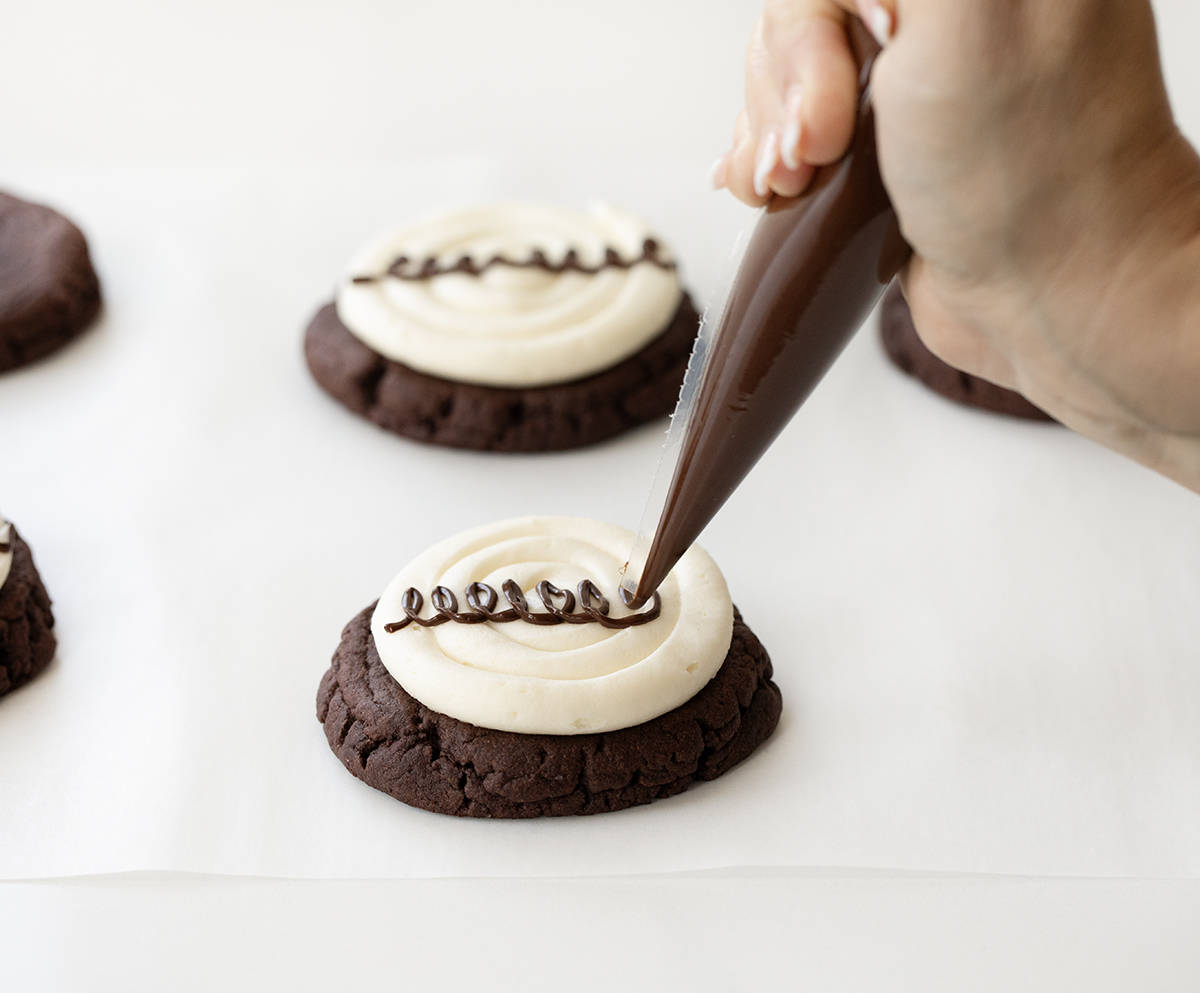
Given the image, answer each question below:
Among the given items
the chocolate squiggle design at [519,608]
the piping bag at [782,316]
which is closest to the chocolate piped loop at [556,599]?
the chocolate squiggle design at [519,608]

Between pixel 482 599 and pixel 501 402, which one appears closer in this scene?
pixel 482 599

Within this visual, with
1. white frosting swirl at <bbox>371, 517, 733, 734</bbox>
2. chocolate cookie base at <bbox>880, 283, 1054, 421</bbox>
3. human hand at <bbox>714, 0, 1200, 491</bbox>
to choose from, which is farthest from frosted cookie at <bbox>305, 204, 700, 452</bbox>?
human hand at <bbox>714, 0, 1200, 491</bbox>

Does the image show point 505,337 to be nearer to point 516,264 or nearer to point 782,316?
point 516,264

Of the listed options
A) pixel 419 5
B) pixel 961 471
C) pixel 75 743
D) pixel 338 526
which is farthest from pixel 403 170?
pixel 75 743

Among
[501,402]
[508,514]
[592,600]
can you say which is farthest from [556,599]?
[501,402]

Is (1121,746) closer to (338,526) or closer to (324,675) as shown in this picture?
(324,675)

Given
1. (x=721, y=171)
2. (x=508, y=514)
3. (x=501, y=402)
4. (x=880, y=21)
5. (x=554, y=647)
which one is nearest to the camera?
(x=880, y=21)
